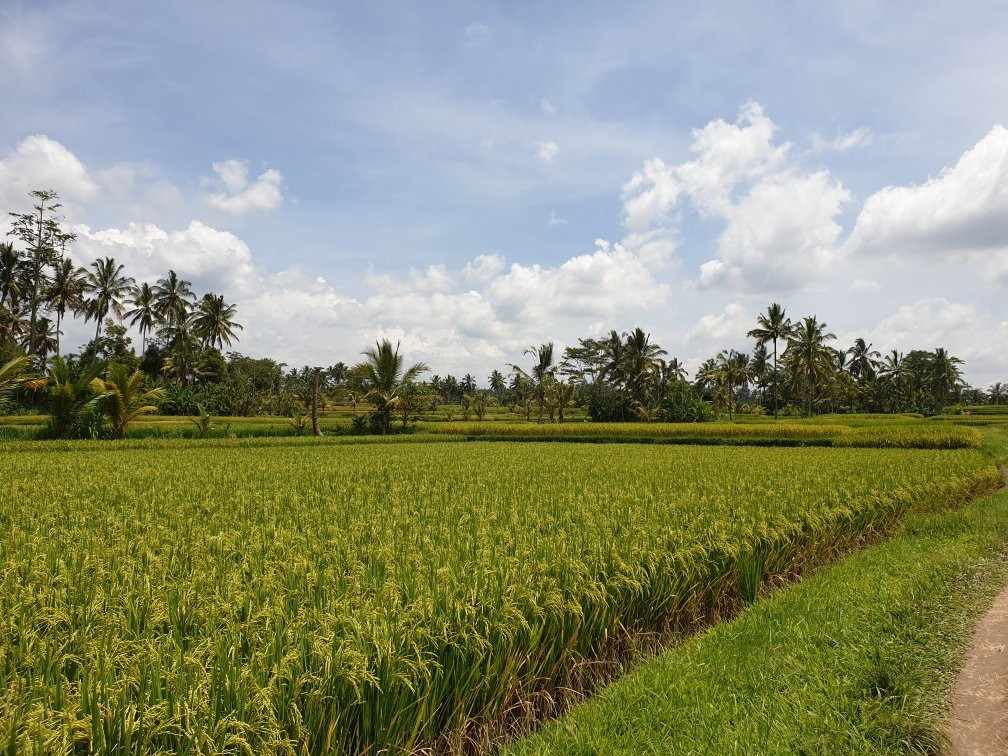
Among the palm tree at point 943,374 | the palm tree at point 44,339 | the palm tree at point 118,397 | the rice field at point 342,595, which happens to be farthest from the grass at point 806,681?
the palm tree at point 943,374

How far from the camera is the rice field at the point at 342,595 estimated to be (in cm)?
209

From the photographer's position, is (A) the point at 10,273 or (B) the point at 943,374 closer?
(A) the point at 10,273

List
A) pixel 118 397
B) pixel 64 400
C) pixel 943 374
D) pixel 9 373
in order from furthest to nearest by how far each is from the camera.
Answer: pixel 943 374, pixel 118 397, pixel 64 400, pixel 9 373

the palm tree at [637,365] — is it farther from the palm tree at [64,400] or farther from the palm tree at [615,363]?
the palm tree at [64,400]

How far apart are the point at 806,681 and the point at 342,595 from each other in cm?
283

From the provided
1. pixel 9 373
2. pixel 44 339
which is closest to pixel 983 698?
pixel 9 373

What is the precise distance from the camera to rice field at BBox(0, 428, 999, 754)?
209cm

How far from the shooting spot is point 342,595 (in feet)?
10.3

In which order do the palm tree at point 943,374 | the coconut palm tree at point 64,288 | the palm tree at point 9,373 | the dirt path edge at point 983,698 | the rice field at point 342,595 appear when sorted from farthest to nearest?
the palm tree at point 943,374
the coconut palm tree at point 64,288
the palm tree at point 9,373
the dirt path edge at point 983,698
the rice field at point 342,595

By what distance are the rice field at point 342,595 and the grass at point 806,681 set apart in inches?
17.1

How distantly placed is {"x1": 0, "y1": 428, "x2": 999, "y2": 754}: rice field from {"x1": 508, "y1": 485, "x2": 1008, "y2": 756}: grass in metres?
0.43

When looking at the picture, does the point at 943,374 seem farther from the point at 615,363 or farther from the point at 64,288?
the point at 64,288

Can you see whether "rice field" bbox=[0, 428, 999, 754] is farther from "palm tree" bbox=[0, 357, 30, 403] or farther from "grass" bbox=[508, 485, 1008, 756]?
"palm tree" bbox=[0, 357, 30, 403]

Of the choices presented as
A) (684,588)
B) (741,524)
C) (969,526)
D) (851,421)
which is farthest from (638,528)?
(851,421)
